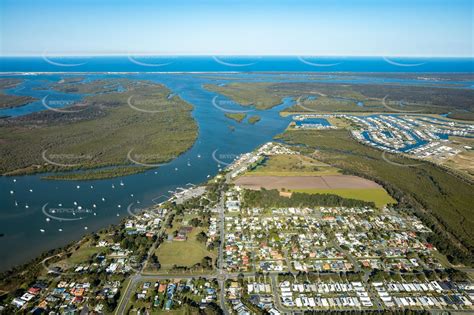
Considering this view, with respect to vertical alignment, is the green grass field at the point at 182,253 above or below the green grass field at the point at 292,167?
below

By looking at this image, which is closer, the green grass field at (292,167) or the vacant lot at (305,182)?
the vacant lot at (305,182)

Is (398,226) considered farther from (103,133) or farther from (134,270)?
(103,133)

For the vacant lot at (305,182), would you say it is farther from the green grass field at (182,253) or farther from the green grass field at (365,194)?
the green grass field at (182,253)

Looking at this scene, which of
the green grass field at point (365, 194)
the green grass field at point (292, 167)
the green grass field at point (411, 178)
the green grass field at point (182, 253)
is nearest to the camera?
the green grass field at point (182, 253)

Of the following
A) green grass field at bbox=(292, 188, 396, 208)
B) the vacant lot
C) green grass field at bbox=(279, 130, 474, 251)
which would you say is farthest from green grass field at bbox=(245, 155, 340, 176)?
green grass field at bbox=(292, 188, 396, 208)

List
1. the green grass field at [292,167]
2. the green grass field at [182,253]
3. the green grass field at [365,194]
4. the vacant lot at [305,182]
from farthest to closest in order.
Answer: the green grass field at [292,167] < the vacant lot at [305,182] < the green grass field at [365,194] < the green grass field at [182,253]

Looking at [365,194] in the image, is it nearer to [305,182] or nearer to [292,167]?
[305,182]

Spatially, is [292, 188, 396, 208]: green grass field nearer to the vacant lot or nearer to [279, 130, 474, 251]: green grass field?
the vacant lot

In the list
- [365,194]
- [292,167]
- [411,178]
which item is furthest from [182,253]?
[411,178]

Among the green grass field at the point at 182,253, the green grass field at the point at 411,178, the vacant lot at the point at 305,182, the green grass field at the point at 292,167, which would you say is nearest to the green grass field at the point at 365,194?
the vacant lot at the point at 305,182

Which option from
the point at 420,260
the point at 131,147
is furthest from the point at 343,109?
the point at 420,260
